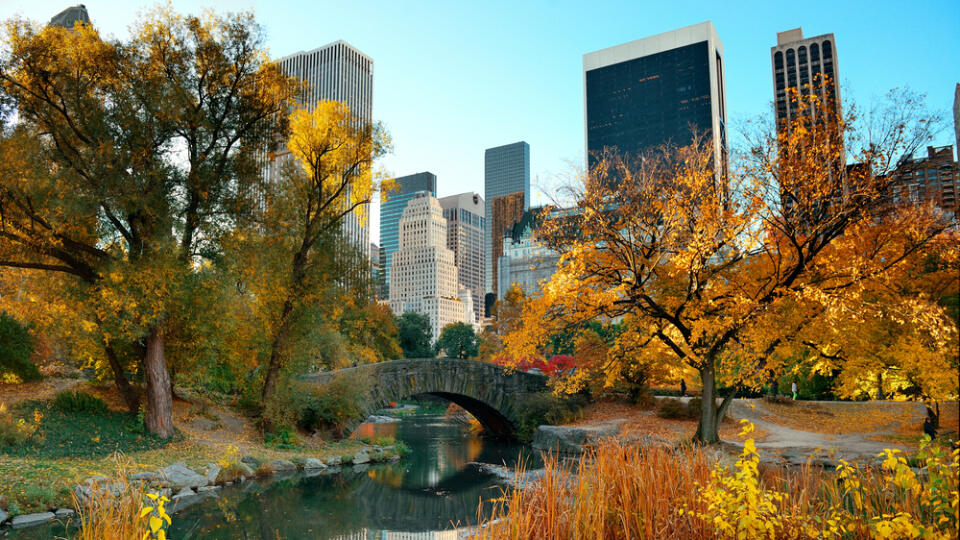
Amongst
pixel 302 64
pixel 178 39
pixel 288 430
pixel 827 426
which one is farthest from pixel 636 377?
pixel 302 64

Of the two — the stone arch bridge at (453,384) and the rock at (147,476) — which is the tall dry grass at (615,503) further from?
the stone arch bridge at (453,384)

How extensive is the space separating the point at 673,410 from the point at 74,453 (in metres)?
15.7

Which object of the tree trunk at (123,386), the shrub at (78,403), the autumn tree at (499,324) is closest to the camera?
the shrub at (78,403)

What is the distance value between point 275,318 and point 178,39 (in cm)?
680

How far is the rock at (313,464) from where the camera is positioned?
14078 millimetres

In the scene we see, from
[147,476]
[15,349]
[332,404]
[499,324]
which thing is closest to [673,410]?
[332,404]

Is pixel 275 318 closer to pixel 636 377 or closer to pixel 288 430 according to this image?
pixel 288 430

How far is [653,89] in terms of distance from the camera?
353 feet

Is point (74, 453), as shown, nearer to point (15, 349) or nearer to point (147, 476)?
point (147, 476)

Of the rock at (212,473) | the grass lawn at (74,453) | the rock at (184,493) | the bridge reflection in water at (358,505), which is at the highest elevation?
the grass lawn at (74,453)

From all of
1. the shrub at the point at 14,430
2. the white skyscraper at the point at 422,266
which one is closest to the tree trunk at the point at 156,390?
the shrub at the point at 14,430

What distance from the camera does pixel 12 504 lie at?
7926 millimetres

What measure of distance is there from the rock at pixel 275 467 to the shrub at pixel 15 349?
20.2 feet

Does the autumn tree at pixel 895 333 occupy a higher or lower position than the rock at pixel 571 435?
higher
